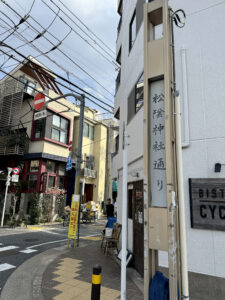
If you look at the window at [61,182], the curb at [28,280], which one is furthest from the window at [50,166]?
the curb at [28,280]

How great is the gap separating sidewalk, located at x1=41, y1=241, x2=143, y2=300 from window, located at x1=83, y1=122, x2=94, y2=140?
16.3 meters

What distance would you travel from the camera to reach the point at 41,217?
15.7 metres

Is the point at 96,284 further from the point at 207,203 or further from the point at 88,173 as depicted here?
the point at 88,173

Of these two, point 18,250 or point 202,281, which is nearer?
point 202,281

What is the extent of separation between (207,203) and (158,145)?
246 centimetres

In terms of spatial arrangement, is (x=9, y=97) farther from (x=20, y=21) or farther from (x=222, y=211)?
(x=222, y=211)

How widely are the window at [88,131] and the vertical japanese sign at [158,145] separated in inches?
785

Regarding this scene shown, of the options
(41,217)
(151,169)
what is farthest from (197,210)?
(41,217)

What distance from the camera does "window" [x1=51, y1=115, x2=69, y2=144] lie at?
19.0m

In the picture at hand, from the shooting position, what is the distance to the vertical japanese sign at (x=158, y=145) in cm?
295

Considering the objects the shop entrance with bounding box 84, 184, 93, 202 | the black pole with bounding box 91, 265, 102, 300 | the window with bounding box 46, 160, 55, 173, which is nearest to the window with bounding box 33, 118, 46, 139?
the window with bounding box 46, 160, 55, 173

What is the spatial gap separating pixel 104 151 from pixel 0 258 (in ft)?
59.3

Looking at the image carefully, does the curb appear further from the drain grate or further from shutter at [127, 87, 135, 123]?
shutter at [127, 87, 135, 123]

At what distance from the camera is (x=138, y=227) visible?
618 cm
